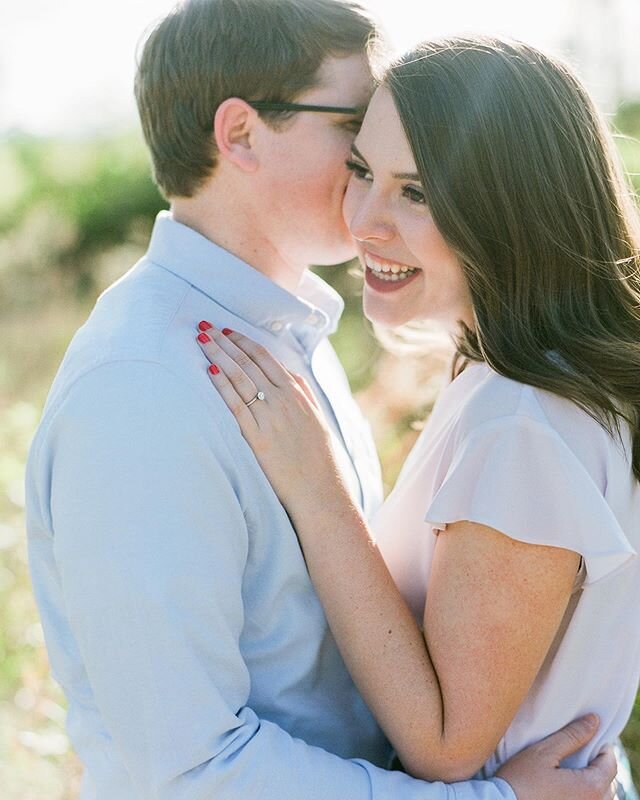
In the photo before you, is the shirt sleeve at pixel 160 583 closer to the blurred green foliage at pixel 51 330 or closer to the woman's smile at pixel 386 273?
the woman's smile at pixel 386 273

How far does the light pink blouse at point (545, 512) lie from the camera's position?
208 centimetres

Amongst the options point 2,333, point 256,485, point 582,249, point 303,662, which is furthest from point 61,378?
point 2,333

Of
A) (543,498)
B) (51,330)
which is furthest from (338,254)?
(51,330)

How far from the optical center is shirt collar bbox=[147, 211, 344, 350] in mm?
2385

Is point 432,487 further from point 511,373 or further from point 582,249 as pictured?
point 582,249

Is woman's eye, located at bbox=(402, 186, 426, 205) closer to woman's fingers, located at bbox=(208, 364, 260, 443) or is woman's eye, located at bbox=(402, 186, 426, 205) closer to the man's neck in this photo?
the man's neck

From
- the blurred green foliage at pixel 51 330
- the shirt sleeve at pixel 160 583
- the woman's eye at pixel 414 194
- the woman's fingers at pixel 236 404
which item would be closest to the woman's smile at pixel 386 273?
the woman's eye at pixel 414 194

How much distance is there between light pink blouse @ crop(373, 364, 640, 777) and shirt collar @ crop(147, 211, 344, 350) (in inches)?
18.0

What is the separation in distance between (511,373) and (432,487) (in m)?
0.33

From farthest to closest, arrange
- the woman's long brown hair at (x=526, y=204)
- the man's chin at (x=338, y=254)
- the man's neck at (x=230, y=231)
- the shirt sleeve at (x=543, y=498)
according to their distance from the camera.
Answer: the man's chin at (x=338, y=254), the man's neck at (x=230, y=231), the woman's long brown hair at (x=526, y=204), the shirt sleeve at (x=543, y=498)

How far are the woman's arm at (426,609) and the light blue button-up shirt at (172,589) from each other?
0.19ft

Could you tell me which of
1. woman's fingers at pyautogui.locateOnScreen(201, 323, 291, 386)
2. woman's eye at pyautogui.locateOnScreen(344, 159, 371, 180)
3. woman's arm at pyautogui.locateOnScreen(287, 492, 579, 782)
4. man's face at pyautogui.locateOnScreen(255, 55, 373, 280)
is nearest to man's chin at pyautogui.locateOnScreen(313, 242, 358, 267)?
man's face at pyautogui.locateOnScreen(255, 55, 373, 280)

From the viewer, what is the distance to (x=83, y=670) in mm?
2248

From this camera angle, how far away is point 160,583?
1907mm
